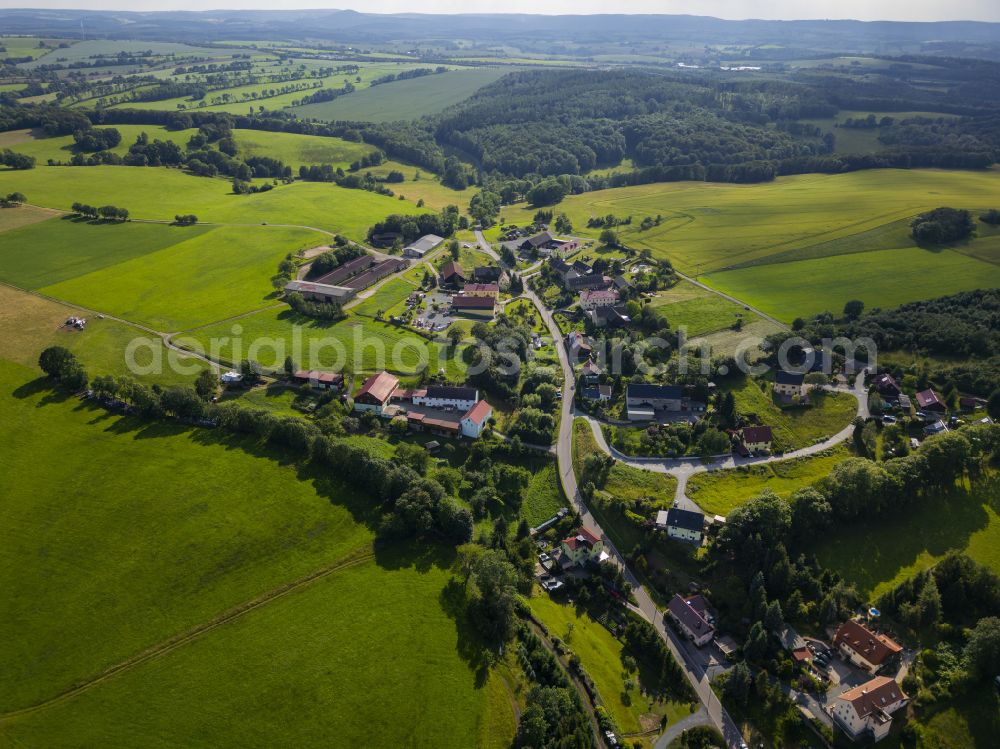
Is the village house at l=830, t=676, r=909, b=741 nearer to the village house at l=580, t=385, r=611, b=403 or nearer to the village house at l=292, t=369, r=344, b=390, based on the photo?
the village house at l=580, t=385, r=611, b=403

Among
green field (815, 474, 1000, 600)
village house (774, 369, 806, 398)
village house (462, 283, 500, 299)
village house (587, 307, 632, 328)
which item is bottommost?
green field (815, 474, 1000, 600)

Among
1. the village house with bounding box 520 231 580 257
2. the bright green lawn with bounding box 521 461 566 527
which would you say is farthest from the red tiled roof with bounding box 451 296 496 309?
the bright green lawn with bounding box 521 461 566 527

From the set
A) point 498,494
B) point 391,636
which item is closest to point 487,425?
point 498,494

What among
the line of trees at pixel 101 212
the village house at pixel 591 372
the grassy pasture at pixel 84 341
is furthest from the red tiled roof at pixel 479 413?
the line of trees at pixel 101 212

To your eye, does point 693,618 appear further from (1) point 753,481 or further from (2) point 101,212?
(2) point 101,212

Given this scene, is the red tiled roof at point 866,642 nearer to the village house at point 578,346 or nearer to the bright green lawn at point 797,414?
the bright green lawn at point 797,414

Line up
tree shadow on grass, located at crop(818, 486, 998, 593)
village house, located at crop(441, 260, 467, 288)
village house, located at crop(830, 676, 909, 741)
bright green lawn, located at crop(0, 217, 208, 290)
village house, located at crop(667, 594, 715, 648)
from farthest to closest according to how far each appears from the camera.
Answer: village house, located at crop(441, 260, 467, 288) < bright green lawn, located at crop(0, 217, 208, 290) < tree shadow on grass, located at crop(818, 486, 998, 593) < village house, located at crop(667, 594, 715, 648) < village house, located at crop(830, 676, 909, 741)

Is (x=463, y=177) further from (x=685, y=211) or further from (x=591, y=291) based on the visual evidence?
(x=591, y=291)
